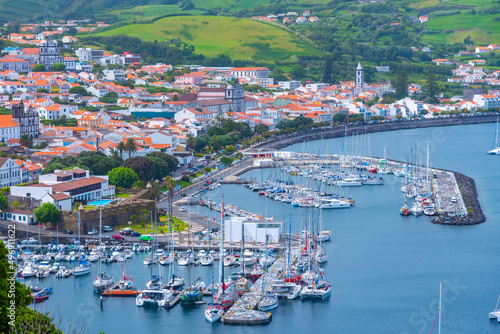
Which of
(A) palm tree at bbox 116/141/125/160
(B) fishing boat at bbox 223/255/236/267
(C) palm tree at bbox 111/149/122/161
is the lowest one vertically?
(B) fishing boat at bbox 223/255/236/267

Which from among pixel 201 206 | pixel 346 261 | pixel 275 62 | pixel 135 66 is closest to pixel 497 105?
pixel 275 62

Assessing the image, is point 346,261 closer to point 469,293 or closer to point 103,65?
point 469,293

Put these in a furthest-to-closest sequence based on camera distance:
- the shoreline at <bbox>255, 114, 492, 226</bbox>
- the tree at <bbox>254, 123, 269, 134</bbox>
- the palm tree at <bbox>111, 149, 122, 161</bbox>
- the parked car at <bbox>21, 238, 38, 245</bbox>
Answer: the tree at <bbox>254, 123, 269, 134</bbox> → the palm tree at <bbox>111, 149, 122, 161</bbox> → the shoreline at <bbox>255, 114, 492, 226</bbox> → the parked car at <bbox>21, 238, 38, 245</bbox>

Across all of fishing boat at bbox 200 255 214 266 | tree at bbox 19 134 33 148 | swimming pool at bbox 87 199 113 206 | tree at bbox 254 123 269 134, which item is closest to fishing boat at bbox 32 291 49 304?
fishing boat at bbox 200 255 214 266

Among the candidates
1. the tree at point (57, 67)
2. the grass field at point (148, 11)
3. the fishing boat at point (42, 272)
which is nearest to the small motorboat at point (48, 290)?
the fishing boat at point (42, 272)

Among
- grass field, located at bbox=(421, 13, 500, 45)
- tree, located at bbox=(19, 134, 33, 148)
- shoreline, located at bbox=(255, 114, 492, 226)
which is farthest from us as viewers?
grass field, located at bbox=(421, 13, 500, 45)

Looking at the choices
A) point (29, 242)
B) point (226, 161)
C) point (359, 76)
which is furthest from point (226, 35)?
point (29, 242)

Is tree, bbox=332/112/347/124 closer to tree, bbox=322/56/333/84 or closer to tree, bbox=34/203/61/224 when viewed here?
tree, bbox=322/56/333/84

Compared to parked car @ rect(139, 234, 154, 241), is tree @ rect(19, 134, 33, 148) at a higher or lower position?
higher
